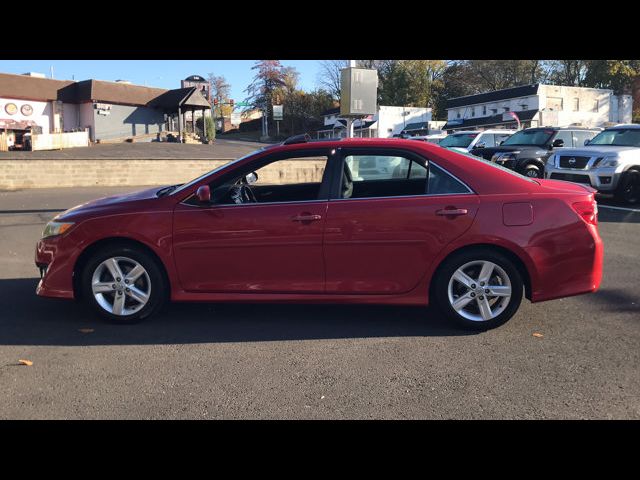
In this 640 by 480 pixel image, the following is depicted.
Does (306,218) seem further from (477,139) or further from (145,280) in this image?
(477,139)

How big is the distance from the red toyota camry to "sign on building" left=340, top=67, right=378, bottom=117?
28.3ft

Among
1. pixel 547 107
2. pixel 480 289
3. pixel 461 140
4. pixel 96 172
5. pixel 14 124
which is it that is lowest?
pixel 480 289

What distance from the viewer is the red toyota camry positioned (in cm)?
480

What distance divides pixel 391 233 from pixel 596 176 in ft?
32.0

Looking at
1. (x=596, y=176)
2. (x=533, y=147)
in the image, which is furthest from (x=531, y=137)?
(x=596, y=176)

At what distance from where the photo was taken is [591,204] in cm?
490

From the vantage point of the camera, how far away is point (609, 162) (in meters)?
12.6

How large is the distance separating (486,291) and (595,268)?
0.96m

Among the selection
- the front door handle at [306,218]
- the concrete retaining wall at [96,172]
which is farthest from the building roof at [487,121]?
the front door handle at [306,218]

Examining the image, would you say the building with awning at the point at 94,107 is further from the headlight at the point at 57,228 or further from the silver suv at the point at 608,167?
the headlight at the point at 57,228

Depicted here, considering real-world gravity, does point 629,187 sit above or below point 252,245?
above

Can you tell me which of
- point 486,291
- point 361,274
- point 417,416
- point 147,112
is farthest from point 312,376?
point 147,112

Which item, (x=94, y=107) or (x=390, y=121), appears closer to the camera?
(x=94, y=107)

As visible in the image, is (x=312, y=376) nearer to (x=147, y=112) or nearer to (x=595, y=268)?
(x=595, y=268)
